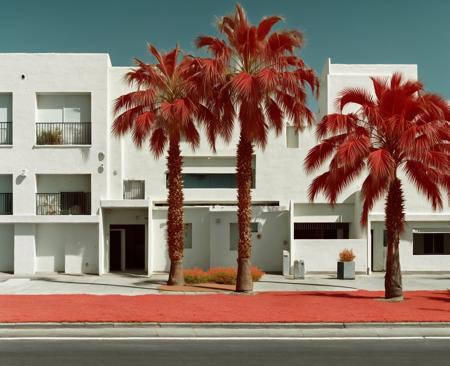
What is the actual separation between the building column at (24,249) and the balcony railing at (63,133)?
14.3ft

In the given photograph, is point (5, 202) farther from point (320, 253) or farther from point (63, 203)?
point (320, 253)

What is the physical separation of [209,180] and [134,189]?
13.0 ft

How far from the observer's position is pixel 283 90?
2202cm

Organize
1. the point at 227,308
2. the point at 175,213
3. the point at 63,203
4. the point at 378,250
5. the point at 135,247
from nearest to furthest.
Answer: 1. the point at 227,308
2. the point at 175,213
3. the point at 63,203
4. the point at 378,250
5. the point at 135,247

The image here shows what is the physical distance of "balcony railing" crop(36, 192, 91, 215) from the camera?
101 ft

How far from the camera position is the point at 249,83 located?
2062 centimetres

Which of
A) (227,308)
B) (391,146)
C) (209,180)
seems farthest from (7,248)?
(391,146)

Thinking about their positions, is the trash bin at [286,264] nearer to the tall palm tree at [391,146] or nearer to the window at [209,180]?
the window at [209,180]

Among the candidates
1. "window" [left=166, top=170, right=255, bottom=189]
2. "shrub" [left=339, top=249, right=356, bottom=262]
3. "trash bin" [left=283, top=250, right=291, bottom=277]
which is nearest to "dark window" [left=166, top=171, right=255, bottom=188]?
"window" [left=166, top=170, right=255, bottom=189]

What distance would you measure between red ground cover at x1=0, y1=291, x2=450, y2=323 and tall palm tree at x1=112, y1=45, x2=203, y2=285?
463cm

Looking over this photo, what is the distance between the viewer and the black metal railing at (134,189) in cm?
3228

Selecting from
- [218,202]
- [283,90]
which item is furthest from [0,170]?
[283,90]

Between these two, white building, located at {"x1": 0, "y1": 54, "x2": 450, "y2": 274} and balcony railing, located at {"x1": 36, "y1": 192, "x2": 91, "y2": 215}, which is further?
balcony railing, located at {"x1": 36, "y1": 192, "x2": 91, "y2": 215}

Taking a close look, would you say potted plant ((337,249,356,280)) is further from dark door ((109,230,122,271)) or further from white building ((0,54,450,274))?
dark door ((109,230,122,271))
